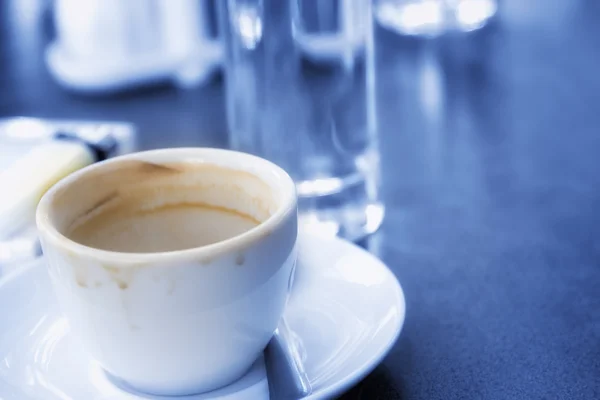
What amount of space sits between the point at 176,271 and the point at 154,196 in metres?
0.09

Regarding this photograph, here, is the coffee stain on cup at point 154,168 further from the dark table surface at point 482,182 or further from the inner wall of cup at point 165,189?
the dark table surface at point 482,182

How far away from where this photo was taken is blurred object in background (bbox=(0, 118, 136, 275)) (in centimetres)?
42

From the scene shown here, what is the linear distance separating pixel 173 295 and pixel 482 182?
0.31m

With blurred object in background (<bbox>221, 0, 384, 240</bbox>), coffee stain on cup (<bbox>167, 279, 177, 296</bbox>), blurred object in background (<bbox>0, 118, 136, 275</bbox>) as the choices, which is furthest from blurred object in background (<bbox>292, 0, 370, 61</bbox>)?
coffee stain on cup (<bbox>167, 279, 177, 296</bbox>)

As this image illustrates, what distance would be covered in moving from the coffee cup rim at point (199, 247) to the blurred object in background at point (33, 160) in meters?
0.12

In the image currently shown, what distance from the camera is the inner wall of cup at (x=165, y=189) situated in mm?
324

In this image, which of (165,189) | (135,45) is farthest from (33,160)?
(135,45)

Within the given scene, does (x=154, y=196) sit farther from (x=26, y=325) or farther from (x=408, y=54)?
(x=408, y=54)

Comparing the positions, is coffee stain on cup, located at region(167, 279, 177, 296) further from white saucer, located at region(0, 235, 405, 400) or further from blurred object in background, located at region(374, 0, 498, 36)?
blurred object in background, located at region(374, 0, 498, 36)

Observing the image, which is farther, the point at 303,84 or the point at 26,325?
the point at 303,84

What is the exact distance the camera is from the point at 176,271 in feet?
0.86

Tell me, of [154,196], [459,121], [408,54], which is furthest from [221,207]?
[408,54]

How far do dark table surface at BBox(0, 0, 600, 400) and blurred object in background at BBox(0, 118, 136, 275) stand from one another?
9 centimetres

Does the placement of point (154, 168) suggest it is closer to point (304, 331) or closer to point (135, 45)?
point (304, 331)
